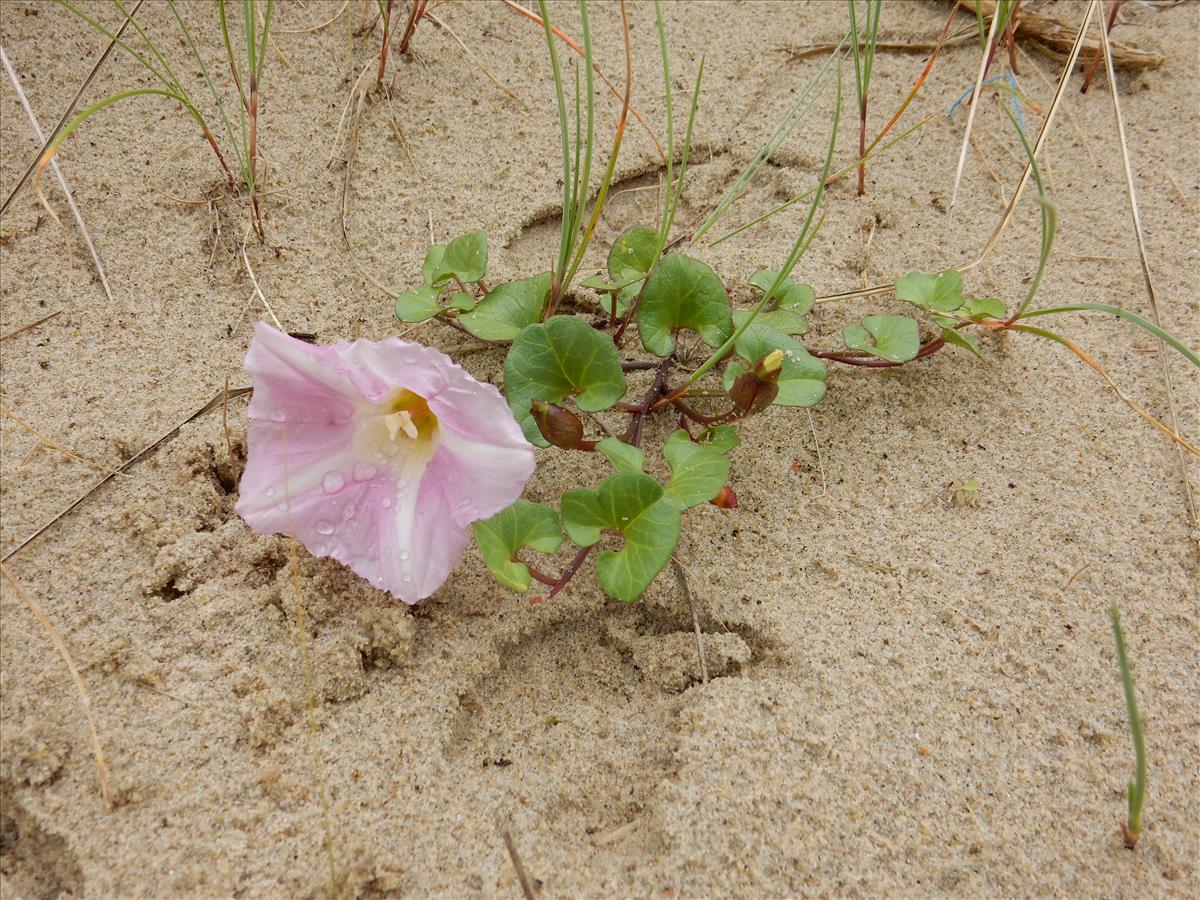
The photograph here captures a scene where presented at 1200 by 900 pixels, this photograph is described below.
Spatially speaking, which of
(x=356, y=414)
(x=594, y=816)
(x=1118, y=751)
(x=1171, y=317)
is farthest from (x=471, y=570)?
(x=1171, y=317)

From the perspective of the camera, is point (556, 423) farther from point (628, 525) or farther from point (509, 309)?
point (509, 309)

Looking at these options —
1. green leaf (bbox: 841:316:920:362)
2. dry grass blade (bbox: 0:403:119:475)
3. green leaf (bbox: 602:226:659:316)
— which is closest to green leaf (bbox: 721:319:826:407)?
green leaf (bbox: 841:316:920:362)

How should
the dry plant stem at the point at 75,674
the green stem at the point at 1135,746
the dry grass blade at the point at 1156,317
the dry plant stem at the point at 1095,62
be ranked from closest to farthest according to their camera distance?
the green stem at the point at 1135,746, the dry plant stem at the point at 75,674, the dry grass blade at the point at 1156,317, the dry plant stem at the point at 1095,62

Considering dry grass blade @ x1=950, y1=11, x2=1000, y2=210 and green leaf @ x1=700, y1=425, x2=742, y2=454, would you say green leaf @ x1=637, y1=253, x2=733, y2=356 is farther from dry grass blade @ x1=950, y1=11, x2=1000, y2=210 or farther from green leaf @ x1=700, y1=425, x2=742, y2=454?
dry grass blade @ x1=950, y1=11, x2=1000, y2=210

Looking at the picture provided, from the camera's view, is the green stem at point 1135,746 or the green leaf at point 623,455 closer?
the green stem at point 1135,746

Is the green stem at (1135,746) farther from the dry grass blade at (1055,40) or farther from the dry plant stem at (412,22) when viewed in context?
the dry plant stem at (412,22)

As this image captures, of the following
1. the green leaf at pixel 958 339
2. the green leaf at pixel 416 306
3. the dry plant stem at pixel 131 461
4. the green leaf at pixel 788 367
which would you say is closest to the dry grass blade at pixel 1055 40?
the green leaf at pixel 958 339

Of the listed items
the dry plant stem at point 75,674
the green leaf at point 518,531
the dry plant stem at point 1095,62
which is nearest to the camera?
the dry plant stem at point 75,674
